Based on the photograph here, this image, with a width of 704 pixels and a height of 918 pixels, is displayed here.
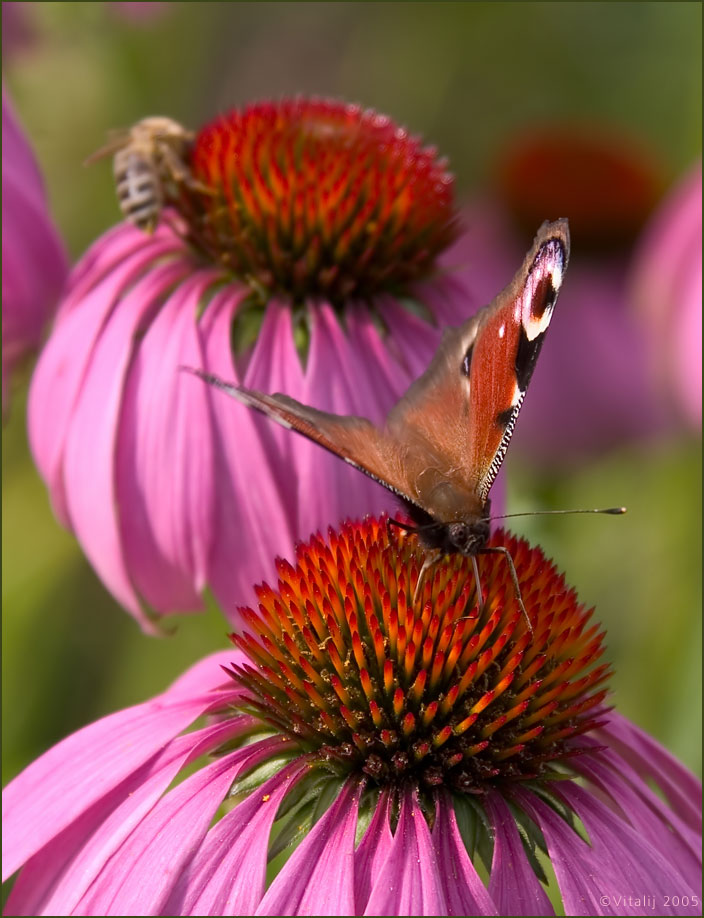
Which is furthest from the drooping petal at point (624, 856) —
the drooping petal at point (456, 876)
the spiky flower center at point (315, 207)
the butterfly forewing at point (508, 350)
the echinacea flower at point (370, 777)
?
the spiky flower center at point (315, 207)

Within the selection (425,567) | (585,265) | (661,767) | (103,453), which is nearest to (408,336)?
(103,453)

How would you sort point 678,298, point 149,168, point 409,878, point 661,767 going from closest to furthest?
point 409,878
point 661,767
point 149,168
point 678,298

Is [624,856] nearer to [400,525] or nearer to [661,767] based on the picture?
[661,767]

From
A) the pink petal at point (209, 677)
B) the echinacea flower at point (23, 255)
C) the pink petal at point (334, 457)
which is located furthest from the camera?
the echinacea flower at point (23, 255)

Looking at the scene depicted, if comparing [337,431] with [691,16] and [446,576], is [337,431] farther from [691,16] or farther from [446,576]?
[691,16]

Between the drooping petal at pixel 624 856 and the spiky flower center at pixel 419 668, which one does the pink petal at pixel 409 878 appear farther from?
the drooping petal at pixel 624 856

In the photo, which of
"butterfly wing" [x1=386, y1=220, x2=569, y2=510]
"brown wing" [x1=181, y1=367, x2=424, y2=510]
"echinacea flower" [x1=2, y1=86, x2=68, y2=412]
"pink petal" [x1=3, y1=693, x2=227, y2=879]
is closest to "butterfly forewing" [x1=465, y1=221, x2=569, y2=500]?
"butterfly wing" [x1=386, y1=220, x2=569, y2=510]
